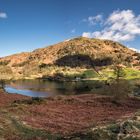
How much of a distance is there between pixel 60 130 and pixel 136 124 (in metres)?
7.83

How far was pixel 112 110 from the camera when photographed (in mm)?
48875

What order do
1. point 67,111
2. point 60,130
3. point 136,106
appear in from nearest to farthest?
point 60,130, point 67,111, point 136,106

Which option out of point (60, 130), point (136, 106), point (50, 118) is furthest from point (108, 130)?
point (136, 106)

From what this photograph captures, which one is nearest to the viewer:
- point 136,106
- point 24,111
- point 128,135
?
point 128,135

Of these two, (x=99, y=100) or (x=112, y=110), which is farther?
(x=99, y=100)

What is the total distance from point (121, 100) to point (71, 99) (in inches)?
370

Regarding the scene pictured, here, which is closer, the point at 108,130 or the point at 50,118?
the point at 108,130

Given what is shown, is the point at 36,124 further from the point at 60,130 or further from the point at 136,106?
the point at 136,106

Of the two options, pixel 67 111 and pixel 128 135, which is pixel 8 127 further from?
pixel 67 111

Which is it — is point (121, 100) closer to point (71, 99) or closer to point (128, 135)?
point (71, 99)

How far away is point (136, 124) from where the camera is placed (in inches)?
1049

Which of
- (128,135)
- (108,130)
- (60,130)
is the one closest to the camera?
(128,135)

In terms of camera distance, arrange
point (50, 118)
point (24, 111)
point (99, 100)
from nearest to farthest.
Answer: point (50, 118)
point (24, 111)
point (99, 100)

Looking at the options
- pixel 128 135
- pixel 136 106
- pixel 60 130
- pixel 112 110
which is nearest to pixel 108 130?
pixel 128 135
